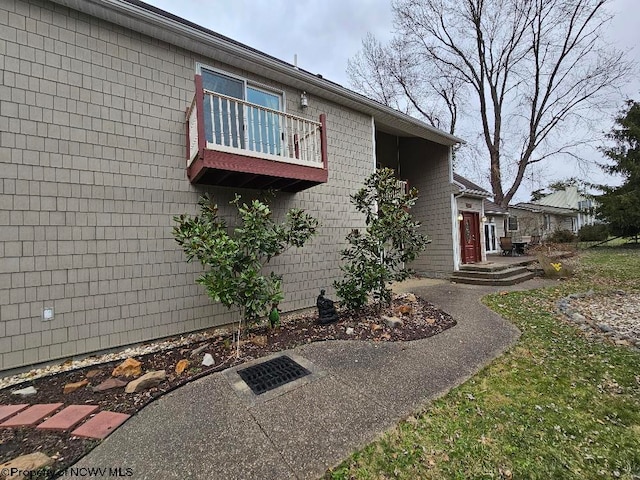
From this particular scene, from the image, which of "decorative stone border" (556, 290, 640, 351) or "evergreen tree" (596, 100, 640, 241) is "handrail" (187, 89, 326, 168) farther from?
"evergreen tree" (596, 100, 640, 241)

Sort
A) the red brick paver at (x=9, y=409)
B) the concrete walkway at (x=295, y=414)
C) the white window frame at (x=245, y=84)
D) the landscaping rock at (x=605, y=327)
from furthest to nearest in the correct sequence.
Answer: the white window frame at (x=245, y=84) < the landscaping rock at (x=605, y=327) < the red brick paver at (x=9, y=409) < the concrete walkway at (x=295, y=414)

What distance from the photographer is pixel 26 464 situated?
1.90m

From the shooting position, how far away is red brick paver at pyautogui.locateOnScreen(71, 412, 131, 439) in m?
2.24

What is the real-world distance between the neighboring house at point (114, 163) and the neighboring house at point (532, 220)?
19585mm

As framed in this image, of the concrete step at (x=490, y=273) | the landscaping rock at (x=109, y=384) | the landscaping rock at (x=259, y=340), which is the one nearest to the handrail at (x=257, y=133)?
the landscaping rock at (x=259, y=340)

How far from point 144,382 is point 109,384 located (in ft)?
1.42

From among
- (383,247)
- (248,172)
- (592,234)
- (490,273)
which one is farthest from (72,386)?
(592,234)

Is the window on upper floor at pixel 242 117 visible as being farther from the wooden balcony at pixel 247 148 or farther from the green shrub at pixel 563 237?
the green shrub at pixel 563 237

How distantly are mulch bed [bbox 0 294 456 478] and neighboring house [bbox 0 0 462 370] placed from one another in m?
0.57

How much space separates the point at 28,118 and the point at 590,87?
2394 centimetres

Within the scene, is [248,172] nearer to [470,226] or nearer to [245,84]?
[245,84]

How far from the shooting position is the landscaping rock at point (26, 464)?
6.04ft

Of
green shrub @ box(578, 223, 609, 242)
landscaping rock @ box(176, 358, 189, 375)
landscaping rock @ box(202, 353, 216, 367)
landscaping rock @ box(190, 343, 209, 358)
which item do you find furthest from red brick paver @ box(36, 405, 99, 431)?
green shrub @ box(578, 223, 609, 242)

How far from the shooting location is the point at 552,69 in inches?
626
